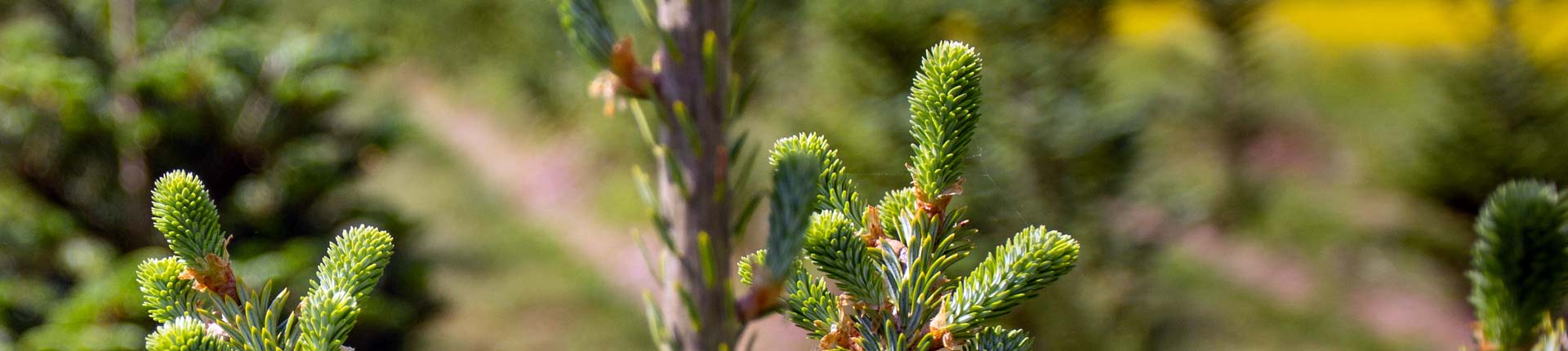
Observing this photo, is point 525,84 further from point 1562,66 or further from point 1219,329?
point 1562,66

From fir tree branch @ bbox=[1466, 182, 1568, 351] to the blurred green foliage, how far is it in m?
4.36

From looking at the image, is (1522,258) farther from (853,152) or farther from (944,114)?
(853,152)

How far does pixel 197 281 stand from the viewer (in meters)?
1.49

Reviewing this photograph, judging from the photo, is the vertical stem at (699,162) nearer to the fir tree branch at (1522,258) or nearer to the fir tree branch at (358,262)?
the fir tree branch at (358,262)

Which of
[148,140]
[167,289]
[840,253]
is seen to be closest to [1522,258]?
[840,253]

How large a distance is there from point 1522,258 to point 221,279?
1915 mm

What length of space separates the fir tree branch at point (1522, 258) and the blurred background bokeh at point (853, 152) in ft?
2.91

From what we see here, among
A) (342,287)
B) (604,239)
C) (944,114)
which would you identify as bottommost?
(342,287)

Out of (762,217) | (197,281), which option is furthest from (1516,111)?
(197,281)

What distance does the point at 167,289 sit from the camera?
5.00 ft

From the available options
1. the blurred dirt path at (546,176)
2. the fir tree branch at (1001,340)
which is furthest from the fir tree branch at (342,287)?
the blurred dirt path at (546,176)

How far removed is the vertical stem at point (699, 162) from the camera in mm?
1160

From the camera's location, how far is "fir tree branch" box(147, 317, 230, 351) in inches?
Result: 53.2

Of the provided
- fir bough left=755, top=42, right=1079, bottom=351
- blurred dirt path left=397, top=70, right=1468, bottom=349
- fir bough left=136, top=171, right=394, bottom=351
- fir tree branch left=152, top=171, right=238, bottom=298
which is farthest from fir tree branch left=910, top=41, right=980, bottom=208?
blurred dirt path left=397, top=70, right=1468, bottom=349
